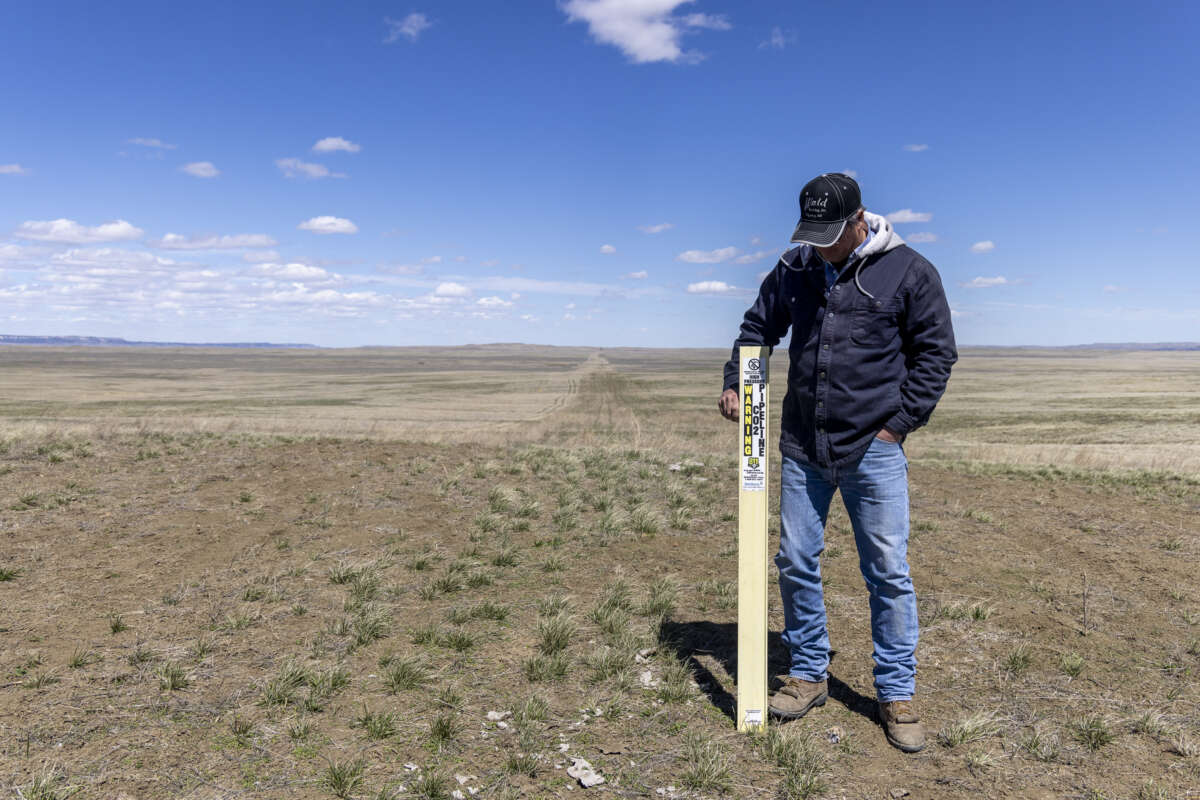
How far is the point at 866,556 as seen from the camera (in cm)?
333

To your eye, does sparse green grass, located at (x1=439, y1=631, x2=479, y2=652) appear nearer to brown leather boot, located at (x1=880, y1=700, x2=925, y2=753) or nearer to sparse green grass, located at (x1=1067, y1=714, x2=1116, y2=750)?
brown leather boot, located at (x1=880, y1=700, x2=925, y2=753)

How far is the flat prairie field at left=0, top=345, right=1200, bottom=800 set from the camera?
3.05 metres

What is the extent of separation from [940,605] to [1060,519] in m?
4.02

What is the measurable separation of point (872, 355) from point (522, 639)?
9.45ft

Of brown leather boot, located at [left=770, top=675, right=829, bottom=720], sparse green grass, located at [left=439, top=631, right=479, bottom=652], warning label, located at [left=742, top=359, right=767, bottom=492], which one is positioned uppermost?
warning label, located at [left=742, top=359, right=767, bottom=492]

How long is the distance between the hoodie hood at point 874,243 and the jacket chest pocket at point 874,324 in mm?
237

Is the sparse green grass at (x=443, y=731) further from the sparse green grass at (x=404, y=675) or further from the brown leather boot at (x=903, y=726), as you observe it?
the brown leather boot at (x=903, y=726)

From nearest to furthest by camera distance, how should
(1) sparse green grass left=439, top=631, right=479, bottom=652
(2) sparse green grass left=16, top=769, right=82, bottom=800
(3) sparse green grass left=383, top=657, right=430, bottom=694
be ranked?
1. (2) sparse green grass left=16, top=769, right=82, bottom=800
2. (3) sparse green grass left=383, top=657, right=430, bottom=694
3. (1) sparse green grass left=439, top=631, right=479, bottom=652

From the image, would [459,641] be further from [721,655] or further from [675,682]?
[721,655]

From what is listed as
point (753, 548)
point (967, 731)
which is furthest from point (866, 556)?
point (967, 731)

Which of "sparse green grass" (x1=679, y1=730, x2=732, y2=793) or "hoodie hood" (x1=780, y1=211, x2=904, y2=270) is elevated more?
"hoodie hood" (x1=780, y1=211, x2=904, y2=270)

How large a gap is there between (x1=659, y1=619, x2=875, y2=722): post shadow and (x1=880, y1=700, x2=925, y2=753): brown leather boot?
0.61 ft

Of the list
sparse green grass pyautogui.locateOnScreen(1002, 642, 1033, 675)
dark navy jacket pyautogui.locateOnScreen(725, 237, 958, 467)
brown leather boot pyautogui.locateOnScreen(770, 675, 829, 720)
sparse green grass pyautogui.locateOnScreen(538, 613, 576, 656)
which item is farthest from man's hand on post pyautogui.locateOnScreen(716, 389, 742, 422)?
sparse green grass pyautogui.locateOnScreen(1002, 642, 1033, 675)

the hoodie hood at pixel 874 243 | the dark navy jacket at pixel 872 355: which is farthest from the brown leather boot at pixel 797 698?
the hoodie hood at pixel 874 243
